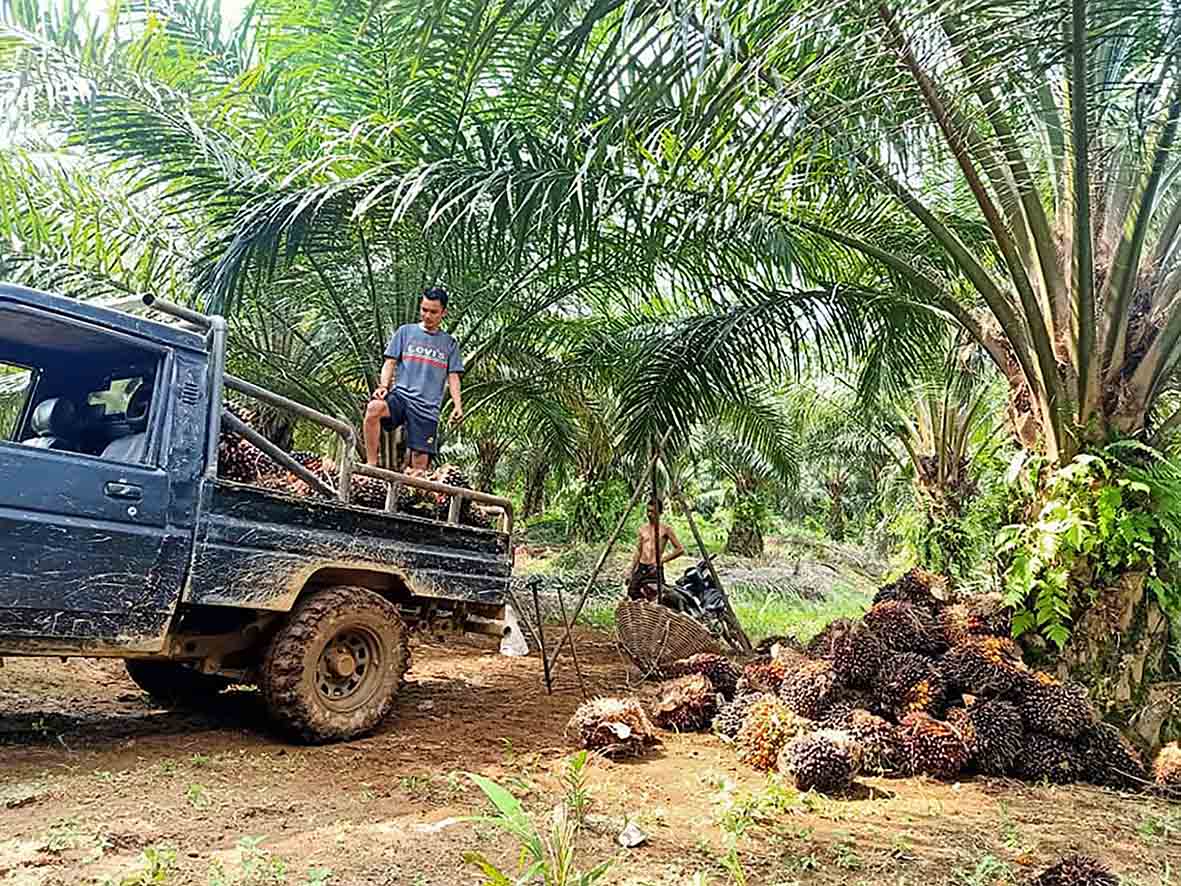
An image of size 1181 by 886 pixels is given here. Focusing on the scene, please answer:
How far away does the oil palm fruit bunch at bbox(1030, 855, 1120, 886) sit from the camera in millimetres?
3109

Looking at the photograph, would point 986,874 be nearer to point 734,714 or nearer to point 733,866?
point 733,866

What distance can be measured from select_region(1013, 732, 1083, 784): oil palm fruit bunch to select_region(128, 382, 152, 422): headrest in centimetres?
474

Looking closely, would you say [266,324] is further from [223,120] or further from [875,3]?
[875,3]

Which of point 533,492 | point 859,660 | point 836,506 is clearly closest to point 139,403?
point 859,660

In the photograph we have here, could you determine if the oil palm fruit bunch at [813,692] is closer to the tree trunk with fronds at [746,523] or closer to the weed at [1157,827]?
the weed at [1157,827]

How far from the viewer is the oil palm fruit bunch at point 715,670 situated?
6109 mm

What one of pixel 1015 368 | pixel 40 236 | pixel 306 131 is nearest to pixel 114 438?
pixel 40 236

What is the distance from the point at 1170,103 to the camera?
4.20m

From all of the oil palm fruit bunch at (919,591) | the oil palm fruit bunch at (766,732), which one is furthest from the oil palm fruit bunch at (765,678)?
the oil palm fruit bunch at (919,591)

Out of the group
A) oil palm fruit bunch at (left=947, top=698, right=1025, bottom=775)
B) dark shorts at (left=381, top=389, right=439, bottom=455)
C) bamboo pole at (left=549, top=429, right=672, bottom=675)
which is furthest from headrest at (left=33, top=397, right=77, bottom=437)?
oil palm fruit bunch at (left=947, top=698, right=1025, bottom=775)

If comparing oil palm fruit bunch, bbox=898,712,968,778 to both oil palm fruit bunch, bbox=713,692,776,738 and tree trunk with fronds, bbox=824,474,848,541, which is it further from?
tree trunk with fronds, bbox=824,474,848,541

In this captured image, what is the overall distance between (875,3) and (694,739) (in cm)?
398

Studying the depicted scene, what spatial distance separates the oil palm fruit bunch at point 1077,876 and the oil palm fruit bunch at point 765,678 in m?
2.44

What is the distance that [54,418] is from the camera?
4.53 m
